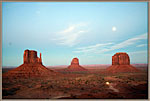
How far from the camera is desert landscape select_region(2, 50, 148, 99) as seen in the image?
729 cm

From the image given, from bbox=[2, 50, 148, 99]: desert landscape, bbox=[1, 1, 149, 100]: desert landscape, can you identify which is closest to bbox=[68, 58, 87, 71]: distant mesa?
bbox=[2, 50, 148, 99]: desert landscape

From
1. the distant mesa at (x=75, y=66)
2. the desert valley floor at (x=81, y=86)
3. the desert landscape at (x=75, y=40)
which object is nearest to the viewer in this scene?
the desert valley floor at (x=81, y=86)

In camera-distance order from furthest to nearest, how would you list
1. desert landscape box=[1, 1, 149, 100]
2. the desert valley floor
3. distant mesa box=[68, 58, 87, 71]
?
1. distant mesa box=[68, 58, 87, 71]
2. desert landscape box=[1, 1, 149, 100]
3. the desert valley floor

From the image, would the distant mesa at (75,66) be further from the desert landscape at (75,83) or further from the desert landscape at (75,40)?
the desert landscape at (75,40)

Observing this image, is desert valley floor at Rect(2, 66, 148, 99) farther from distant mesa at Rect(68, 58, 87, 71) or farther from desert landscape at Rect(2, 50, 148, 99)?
distant mesa at Rect(68, 58, 87, 71)

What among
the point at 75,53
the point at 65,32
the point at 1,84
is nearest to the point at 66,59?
the point at 75,53

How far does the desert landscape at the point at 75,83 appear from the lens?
23.9 ft

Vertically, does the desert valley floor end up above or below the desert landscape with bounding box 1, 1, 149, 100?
below

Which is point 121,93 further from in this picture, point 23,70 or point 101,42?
point 23,70

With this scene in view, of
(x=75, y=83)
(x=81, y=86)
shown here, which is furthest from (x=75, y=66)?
(x=81, y=86)

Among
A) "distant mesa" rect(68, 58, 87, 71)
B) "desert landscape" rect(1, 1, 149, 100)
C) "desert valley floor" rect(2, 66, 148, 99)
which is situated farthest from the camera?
"distant mesa" rect(68, 58, 87, 71)

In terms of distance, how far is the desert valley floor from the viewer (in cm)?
726

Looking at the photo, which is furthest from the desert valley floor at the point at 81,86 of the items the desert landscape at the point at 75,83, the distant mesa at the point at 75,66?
the distant mesa at the point at 75,66

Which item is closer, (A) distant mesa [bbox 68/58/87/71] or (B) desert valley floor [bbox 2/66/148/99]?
(B) desert valley floor [bbox 2/66/148/99]
